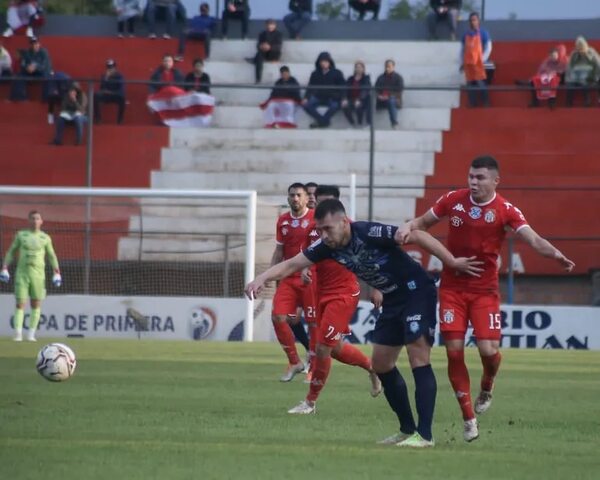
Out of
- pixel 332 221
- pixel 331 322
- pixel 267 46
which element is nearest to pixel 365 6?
pixel 267 46

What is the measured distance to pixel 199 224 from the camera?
27.9 metres

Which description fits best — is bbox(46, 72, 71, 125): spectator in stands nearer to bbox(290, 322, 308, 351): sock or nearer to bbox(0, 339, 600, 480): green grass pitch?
bbox(0, 339, 600, 480): green grass pitch

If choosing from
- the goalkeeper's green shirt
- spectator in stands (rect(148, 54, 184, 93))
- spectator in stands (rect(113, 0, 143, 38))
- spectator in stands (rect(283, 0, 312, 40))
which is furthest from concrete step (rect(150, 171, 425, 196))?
the goalkeeper's green shirt

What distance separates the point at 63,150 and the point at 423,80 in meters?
8.98

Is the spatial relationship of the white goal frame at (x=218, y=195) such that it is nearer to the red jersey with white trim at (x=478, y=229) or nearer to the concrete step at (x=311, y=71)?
the concrete step at (x=311, y=71)

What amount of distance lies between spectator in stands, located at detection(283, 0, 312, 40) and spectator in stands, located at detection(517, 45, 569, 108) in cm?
658

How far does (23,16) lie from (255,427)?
85.8ft

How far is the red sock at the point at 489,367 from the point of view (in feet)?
35.6

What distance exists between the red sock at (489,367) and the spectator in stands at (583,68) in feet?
59.8

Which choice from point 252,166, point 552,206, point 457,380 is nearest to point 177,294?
point 252,166

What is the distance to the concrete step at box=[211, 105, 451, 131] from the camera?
30.3 meters

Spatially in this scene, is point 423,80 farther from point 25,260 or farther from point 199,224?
point 25,260

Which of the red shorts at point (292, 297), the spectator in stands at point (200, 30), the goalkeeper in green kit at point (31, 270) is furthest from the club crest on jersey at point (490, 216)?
the spectator in stands at point (200, 30)

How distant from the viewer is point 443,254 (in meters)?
10.0
